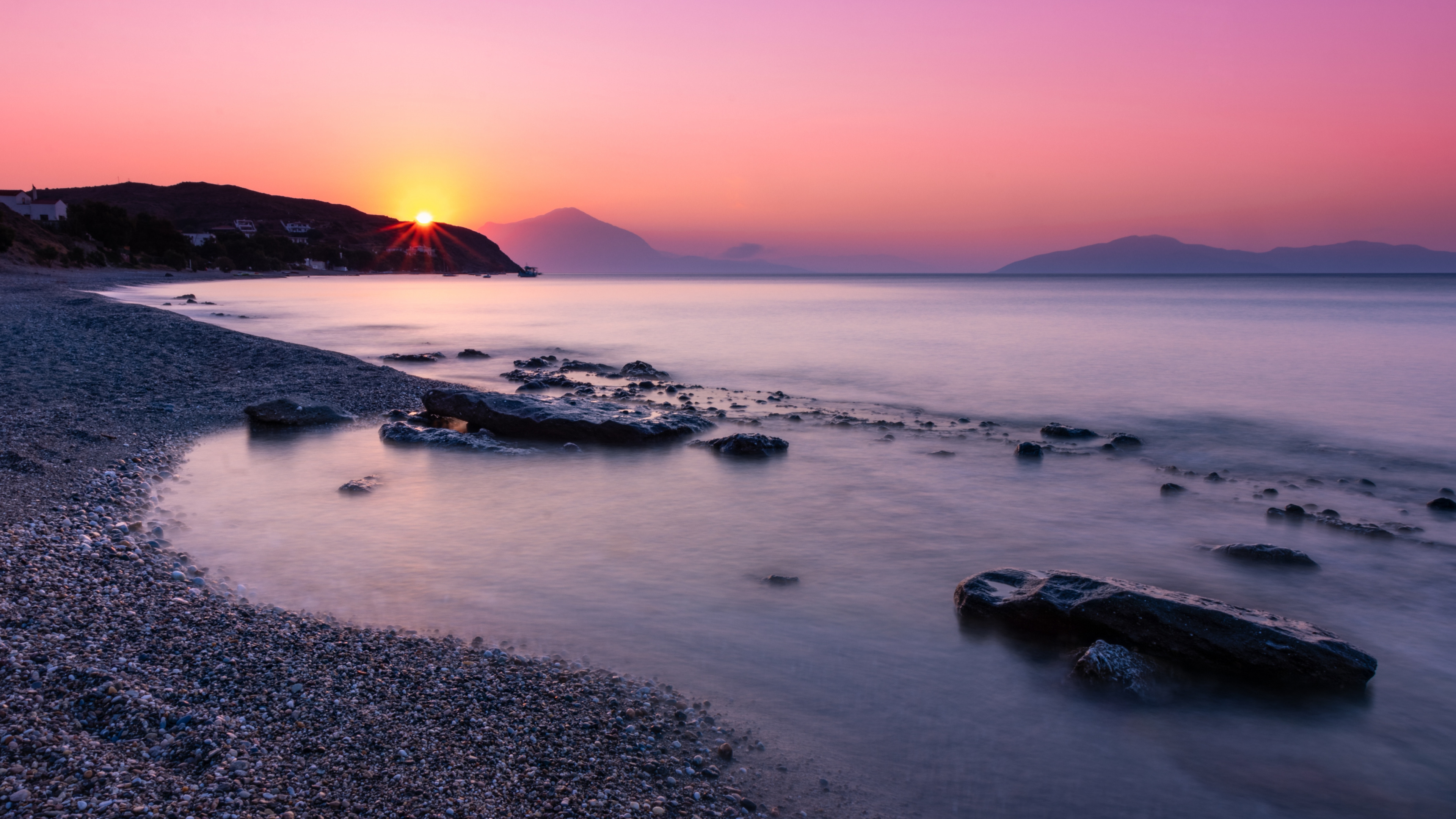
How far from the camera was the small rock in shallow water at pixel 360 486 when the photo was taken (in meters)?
10.9

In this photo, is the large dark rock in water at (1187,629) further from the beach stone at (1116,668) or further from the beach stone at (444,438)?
the beach stone at (444,438)

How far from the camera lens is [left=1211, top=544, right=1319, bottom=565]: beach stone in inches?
361

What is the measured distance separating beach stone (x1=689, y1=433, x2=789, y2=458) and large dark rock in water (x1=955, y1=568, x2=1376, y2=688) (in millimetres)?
6822

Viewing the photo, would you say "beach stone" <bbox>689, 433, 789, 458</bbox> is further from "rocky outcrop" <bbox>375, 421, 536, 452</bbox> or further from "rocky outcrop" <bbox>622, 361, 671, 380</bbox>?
"rocky outcrop" <bbox>622, 361, 671, 380</bbox>

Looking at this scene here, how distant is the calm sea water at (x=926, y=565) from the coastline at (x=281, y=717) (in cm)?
50

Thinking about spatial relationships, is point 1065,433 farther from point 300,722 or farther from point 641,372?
point 300,722

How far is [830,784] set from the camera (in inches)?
195

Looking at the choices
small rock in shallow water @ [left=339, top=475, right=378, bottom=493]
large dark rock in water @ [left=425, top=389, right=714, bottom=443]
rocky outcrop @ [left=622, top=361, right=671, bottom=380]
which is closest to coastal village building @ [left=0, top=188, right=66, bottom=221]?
rocky outcrop @ [left=622, top=361, right=671, bottom=380]

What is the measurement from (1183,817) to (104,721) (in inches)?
258

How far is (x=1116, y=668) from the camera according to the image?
6.36 metres

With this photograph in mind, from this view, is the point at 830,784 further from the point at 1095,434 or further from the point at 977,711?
the point at 1095,434

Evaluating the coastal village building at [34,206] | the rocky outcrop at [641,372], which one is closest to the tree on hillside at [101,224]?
the coastal village building at [34,206]

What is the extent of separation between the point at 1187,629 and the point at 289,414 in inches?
577

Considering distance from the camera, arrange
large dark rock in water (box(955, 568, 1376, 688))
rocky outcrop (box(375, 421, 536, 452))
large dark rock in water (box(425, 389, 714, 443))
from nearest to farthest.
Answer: large dark rock in water (box(955, 568, 1376, 688)), rocky outcrop (box(375, 421, 536, 452)), large dark rock in water (box(425, 389, 714, 443))
